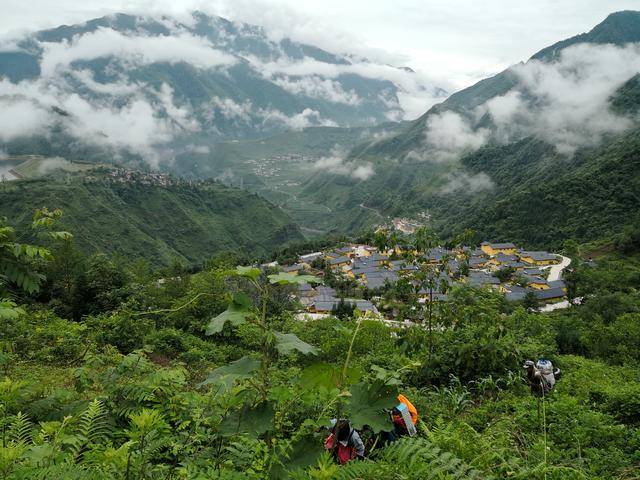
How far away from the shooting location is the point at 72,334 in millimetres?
9977

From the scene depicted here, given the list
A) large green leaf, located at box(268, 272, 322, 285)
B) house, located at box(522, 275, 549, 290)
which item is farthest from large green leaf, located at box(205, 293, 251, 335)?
house, located at box(522, 275, 549, 290)

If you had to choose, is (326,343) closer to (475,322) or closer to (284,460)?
(475,322)

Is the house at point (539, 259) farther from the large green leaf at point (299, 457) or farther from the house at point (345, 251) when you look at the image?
the large green leaf at point (299, 457)

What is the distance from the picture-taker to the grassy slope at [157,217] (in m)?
99.4

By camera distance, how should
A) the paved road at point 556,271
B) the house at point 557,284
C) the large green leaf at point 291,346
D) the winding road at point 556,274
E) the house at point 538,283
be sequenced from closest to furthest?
1. the large green leaf at point 291,346
2. the winding road at point 556,274
3. the house at point 557,284
4. the house at point 538,283
5. the paved road at point 556,271

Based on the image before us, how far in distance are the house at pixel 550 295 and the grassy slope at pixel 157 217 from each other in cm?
7514

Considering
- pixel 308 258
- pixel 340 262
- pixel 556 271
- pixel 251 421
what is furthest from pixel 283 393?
pixel 308 258

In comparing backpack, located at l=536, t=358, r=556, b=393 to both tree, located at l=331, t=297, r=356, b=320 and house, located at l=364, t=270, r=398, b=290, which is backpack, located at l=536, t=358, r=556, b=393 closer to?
tree, located at l=331, t=297, r=356, b=320

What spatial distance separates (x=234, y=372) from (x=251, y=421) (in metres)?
0.28

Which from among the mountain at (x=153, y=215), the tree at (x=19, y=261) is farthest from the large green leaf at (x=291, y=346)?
the mountain at (x=153, y=215)

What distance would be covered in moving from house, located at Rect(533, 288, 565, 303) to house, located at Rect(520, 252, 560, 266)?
17.1 metres

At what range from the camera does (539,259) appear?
71.6 metres

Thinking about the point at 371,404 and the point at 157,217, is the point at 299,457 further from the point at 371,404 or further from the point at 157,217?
the point at 157,217

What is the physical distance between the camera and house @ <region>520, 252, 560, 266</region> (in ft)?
232
